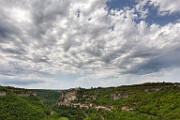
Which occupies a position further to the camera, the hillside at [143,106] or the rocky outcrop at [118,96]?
the rocky outcrop at [118,96]

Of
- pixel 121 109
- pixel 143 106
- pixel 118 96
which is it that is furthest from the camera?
pixel 118 96

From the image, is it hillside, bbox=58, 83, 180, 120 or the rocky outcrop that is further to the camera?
the rocky outcrop

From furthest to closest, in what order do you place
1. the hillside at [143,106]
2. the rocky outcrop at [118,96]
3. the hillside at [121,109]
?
the rocky outcrop at [118,96]
the hillside at [143,106]
the hillside at [121,109]

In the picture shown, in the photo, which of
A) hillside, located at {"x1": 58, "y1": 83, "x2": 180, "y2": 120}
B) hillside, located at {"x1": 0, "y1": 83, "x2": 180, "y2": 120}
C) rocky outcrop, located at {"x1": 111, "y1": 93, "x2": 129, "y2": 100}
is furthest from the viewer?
rocky outcrop, located at {"x1": 111, "y1": 93, "x2": 129, "y2": 100}

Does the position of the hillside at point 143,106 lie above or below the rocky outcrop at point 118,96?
below

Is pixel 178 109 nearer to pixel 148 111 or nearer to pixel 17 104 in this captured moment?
pixel 148 111

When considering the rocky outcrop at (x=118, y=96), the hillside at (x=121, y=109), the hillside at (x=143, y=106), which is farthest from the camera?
the rocky outcrop at (x=118, y=96)

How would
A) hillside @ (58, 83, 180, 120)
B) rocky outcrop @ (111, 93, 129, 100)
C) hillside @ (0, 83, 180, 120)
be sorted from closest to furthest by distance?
hillside @ (0, 83, 180, 120) < hillside @ (58, 83, 180, 120) < rocky outcrop @ (111, 93, 129, 100)

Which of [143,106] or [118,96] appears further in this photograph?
[118,96]

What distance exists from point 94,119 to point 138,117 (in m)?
19.0

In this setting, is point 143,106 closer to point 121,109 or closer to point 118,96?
point 121,109

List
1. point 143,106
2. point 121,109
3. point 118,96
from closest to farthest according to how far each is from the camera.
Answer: point 143,106 < point 121,109 < point 118,96

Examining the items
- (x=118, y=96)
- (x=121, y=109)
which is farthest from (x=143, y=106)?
(x=118, y=96)

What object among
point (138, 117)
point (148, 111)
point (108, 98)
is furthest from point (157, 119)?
point (108, 98)
